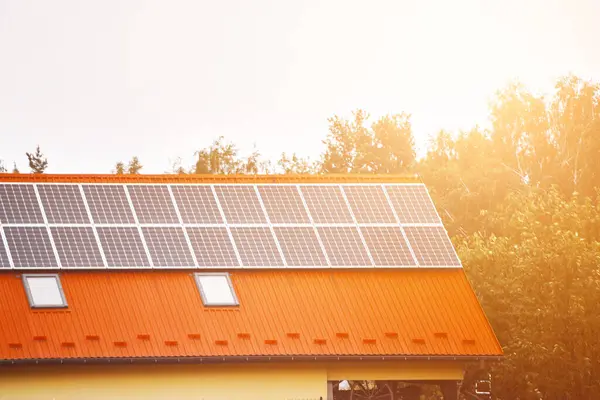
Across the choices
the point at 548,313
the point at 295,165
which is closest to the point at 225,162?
the point at 295,165

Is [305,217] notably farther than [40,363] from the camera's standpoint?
Yes

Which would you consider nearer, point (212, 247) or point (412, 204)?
point (212, 247)

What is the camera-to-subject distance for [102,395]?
33.1 metres

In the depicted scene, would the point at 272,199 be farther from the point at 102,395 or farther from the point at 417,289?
the point at 102,395

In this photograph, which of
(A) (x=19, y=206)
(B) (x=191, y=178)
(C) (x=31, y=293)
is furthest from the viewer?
(B) (x=191, y=178)

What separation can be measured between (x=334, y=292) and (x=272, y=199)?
442 centimetres

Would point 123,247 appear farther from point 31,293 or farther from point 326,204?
point 326,204

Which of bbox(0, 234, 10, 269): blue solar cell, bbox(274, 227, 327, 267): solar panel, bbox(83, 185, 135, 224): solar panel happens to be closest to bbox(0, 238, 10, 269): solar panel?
bbox(0, 234, 10, 269): blue solar cell

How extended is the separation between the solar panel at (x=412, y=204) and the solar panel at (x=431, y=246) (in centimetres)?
46

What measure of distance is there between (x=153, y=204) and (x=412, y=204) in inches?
360

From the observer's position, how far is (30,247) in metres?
35.1

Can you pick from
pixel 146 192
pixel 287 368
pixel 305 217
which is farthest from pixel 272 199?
pixel 287 368

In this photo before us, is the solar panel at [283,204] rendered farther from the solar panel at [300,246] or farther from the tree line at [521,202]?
the tree line at [521,202]

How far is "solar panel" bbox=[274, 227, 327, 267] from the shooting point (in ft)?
121
